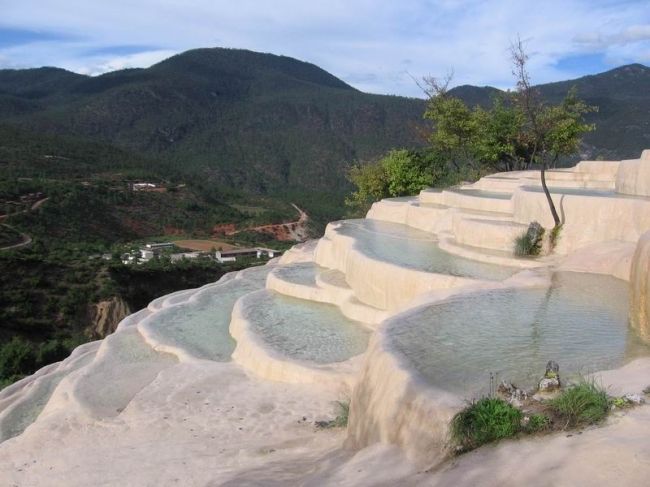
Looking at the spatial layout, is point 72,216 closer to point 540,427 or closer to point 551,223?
point 551,223

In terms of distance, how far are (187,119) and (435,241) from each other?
102 metres

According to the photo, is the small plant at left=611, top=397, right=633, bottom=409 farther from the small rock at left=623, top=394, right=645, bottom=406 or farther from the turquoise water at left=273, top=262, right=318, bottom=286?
the turquoise water at left=273, top=262, right=318, bottom=286

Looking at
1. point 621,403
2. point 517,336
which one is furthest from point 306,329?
point 621,403

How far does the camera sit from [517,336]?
6.74 m

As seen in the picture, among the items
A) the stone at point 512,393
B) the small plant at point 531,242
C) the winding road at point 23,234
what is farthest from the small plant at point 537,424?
the winding road at point 23,234

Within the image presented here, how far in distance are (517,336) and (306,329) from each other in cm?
482

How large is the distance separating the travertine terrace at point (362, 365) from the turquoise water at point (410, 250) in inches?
2.5

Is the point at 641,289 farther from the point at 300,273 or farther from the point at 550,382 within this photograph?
the point at 300,273

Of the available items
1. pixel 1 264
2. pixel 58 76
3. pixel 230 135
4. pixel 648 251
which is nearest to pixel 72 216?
pixel 1 264

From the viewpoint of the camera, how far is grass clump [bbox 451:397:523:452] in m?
4.45

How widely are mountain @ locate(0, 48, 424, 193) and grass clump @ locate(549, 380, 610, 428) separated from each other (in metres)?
76.7

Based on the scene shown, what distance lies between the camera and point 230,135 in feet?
353

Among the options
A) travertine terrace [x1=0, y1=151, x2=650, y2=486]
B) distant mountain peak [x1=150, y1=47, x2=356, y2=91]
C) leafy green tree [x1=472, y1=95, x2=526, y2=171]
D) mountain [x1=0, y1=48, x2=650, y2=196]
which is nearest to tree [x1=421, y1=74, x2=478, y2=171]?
leafy green tree [x1=472, y1=95, x2=526, y2=171]

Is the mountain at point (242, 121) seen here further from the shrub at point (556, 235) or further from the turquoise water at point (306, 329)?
the shrub at point (556, 235)
